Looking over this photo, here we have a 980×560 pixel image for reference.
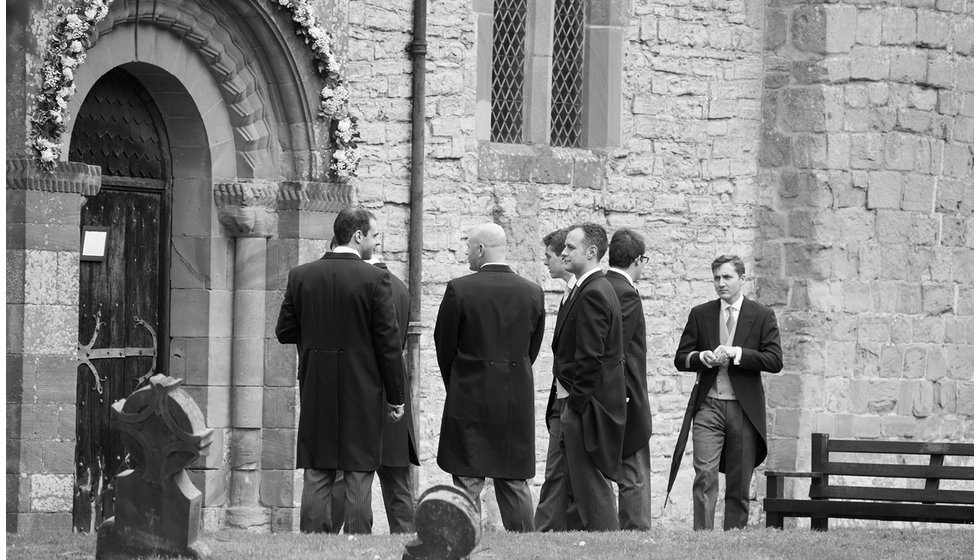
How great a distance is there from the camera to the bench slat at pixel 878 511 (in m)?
10.2

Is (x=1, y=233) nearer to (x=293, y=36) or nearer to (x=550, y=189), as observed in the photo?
(x=293, y=36)

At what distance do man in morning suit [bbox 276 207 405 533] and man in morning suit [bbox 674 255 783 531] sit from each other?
2219 millimetres

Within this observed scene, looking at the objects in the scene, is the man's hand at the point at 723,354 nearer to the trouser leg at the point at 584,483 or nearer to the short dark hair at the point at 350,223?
the trouser leg at the point at 584,483

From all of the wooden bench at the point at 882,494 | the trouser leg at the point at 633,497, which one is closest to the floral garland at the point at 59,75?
the trouser leg at the point at 633,497

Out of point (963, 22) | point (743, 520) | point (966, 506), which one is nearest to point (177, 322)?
point (743, 520)

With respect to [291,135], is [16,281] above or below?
below

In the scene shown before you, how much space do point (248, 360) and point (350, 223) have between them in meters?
2.17

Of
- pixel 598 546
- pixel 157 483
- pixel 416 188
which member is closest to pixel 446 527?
pixel 157 483

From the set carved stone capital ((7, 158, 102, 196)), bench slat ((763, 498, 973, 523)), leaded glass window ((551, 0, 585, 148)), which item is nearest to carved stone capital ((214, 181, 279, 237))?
carved stone capital ((7, 158, 102, 196))

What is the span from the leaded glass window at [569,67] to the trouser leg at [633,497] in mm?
3929

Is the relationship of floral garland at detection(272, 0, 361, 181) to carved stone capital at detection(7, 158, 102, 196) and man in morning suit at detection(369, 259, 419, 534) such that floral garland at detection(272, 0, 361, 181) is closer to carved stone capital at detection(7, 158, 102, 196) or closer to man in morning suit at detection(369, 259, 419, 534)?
man in morning suit at detection(369, 259, 419, 534)

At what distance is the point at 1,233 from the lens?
852 centimetres

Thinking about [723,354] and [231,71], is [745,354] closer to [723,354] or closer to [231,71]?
[723,354]

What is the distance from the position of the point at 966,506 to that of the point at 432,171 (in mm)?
4263
